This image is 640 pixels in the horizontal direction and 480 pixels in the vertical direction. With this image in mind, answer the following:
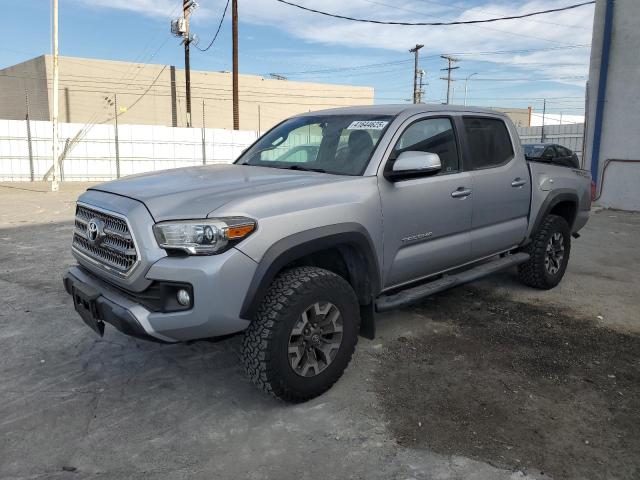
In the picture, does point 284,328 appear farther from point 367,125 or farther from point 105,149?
point 105,149

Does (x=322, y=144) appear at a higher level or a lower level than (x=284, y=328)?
higher

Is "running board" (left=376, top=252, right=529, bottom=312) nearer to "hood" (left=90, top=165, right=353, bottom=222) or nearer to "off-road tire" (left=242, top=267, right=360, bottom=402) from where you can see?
"off-road tire" (left=242, top=267, right=360, bottom=402)

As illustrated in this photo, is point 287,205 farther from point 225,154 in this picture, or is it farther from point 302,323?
point 225,154

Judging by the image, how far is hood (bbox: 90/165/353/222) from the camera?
279cm

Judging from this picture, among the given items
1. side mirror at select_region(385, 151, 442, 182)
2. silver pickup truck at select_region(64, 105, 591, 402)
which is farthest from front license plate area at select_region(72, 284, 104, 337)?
side mirror at select_region(385, 151, 442, 182)

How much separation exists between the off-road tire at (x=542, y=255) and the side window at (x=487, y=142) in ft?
3.18

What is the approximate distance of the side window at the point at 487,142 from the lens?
440cm

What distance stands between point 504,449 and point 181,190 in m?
2.26

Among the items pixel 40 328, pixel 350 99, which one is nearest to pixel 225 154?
pixel 40 328

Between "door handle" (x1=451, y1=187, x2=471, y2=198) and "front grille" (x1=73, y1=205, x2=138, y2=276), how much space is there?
7.84 feet

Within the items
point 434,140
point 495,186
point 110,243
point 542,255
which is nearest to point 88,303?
point 110,243

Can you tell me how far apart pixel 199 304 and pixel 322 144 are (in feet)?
6.07

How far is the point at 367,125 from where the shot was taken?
3834 millimetres

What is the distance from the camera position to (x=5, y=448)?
2.70m
